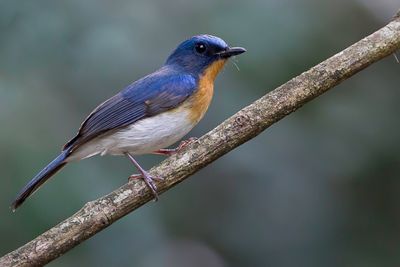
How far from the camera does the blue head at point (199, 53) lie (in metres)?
4.63

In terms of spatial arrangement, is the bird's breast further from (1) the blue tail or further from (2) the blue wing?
(1) the blue tail

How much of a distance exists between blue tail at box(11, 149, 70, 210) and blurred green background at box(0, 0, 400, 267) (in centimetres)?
9

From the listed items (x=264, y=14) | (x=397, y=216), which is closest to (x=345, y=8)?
A: (x=264, y=14)

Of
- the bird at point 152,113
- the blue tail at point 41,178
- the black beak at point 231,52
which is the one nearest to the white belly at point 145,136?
the bird at point 152,113

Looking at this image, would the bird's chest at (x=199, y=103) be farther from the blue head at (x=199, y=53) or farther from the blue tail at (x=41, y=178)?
the blue tail at (x=41, y=178)

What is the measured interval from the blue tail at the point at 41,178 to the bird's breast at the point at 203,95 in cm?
74

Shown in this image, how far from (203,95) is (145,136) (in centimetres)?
42

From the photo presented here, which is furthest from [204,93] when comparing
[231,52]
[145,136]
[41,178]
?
[41,178]

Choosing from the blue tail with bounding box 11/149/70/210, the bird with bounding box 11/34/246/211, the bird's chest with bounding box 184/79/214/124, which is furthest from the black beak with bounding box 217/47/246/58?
the blue tail with bounding box 11/149/70/210

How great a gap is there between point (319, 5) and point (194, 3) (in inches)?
30.1

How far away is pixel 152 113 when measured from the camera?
14.6 ft

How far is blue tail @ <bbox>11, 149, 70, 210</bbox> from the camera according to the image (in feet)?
12.8

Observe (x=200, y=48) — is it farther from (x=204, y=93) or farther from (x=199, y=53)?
(x=204, y=93)

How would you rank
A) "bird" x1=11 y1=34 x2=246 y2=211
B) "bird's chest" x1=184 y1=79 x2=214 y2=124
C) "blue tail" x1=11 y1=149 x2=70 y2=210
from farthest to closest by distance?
"bird's chest" x1=184 y1=79 x2=214 y2=124 → "bird" x1=11 y1=34 x2=246 y2=211 → "blue tail" x1=11 y1=149 x2=70 y2=210
